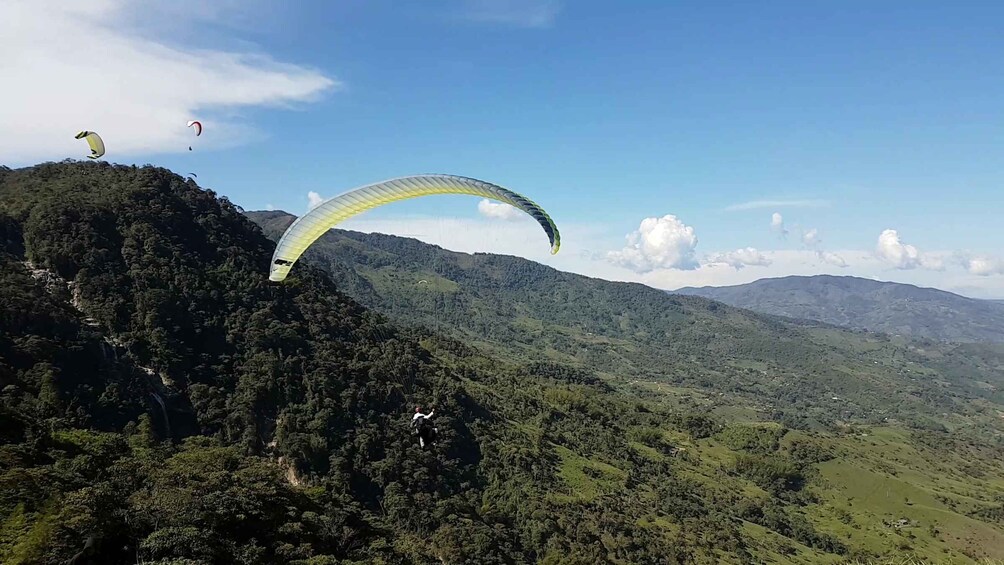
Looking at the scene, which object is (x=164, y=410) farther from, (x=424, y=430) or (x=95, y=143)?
(x=424, y=430)

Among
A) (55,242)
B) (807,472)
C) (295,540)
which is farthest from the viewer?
(807,472)

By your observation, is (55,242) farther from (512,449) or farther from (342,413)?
(512,449)

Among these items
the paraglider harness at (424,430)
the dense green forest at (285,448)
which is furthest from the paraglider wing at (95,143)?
the paraglider harness at (424,430)

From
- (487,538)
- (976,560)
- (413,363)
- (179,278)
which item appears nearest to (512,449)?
(413,363)

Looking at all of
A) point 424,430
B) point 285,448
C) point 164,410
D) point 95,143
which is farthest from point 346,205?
point 164,410

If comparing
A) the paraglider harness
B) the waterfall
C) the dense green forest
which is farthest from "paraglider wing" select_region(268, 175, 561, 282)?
the waterfall

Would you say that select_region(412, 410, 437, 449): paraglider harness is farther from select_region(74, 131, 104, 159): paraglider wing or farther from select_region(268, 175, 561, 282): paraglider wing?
select_region(74, 131, 104, 159): paraglider wing
